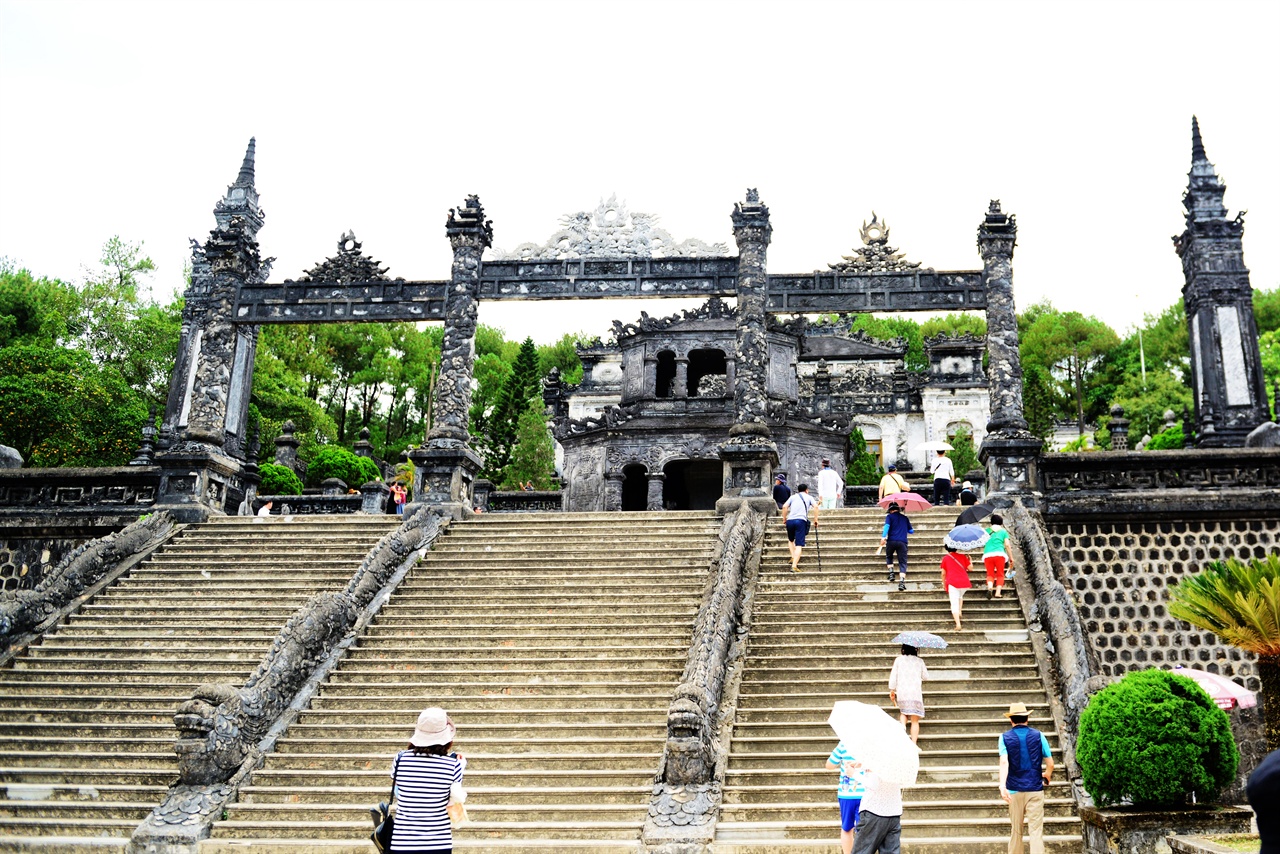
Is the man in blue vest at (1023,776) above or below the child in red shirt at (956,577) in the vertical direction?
below

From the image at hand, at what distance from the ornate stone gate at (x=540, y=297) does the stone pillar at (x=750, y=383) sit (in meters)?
0.02

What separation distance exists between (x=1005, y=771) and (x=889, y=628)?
4330 mm

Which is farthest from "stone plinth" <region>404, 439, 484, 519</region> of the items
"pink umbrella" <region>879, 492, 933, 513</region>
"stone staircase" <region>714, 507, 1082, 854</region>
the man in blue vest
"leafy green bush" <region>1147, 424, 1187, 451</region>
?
"leafy green bush" <region>1147, 424, 1187, 451</region>

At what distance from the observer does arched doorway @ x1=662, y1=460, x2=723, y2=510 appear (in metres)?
28.6

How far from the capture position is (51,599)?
43.4ft

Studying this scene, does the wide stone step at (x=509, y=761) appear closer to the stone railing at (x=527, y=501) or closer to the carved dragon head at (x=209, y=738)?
the carved dragon head at (x=209, y=738)

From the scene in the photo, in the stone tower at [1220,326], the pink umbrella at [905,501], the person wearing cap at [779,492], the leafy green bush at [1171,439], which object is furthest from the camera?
the leafy green bush at [1171,439]

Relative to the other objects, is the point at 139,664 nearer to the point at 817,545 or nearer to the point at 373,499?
the point at 817,545

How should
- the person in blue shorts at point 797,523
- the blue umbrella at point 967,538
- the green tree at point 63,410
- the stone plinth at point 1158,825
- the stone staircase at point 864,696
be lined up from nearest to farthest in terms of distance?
the stone plinth at point 1158,825 < the stone staircase at point 864,696 < the blue umbrella at point 967,538 < the person in blue shorts at point 797,523 < the green tree at point 63,410

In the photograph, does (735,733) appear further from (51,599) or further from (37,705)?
(51,599)

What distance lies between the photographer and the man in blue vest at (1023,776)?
7.58 meters

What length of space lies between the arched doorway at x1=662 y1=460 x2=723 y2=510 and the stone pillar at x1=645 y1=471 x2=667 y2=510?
1980mm

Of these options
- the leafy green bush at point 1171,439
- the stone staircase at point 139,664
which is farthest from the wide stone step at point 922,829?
the leafy green bush at point 1171,439

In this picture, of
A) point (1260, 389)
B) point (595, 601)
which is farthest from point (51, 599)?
point (1260, 389)
